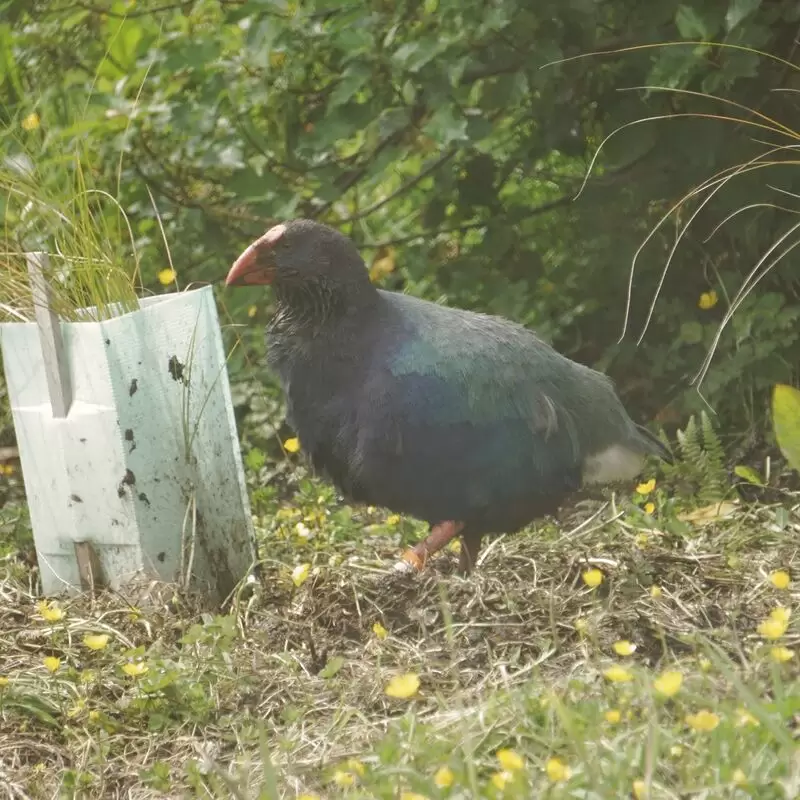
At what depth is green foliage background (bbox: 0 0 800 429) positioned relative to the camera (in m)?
3.31

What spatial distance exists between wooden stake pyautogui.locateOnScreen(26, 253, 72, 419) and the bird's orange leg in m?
0.78

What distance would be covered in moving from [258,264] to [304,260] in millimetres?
108

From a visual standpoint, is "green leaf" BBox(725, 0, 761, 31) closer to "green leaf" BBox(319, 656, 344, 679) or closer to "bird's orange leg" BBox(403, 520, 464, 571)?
"bird's orange leg" BBox(403, 520, 464, 571)

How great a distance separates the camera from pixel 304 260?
9.30 feet

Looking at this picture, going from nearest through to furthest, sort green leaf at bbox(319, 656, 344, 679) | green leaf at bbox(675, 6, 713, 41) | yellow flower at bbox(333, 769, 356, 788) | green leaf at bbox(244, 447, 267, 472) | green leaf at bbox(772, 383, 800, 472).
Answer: yellow flower at bbox(333, 769, 356, 788)
green leaf at bbox(319, 656, 344, 679)
green leaf at bbox(772, 383, 800, 472)
green leaf at bbox(675, 6, 713, 41)
green leaf at bbox(244, 447, 267, 472)

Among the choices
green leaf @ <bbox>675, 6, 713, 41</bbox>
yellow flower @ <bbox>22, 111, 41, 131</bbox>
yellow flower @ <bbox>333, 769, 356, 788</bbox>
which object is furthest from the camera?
yellow flower @ <bbox>22, 111, 41, 131</bbox>

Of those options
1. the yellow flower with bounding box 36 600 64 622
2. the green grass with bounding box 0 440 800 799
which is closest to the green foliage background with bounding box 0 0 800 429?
the green grass with bounding box 0 440 800 799

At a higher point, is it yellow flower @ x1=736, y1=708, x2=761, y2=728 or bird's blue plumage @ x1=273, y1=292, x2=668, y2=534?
bird's blue plumage @ x1=273, y1=292, x2=668, y2=534

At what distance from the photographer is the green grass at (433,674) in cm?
181

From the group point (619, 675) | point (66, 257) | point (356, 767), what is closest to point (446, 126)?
point (66, 257)

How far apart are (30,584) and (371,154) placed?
1.44 m

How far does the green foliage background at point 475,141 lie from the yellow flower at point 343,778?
69.2 inches

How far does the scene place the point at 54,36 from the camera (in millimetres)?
3822

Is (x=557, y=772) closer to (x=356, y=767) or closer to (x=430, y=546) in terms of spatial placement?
(x=356, y=767)
